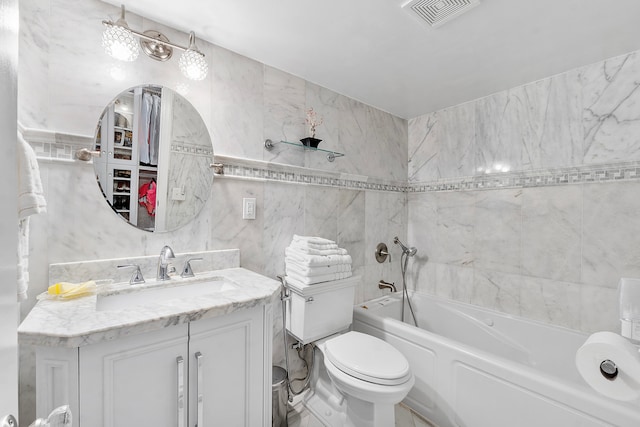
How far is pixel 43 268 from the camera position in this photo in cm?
117

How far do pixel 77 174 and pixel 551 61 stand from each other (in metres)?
2.75

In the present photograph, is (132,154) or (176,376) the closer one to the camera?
(176,376)

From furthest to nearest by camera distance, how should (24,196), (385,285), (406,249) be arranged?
(406,249)
(385,285)
(24,196)

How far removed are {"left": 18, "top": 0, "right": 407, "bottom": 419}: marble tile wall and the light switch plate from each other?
3cm

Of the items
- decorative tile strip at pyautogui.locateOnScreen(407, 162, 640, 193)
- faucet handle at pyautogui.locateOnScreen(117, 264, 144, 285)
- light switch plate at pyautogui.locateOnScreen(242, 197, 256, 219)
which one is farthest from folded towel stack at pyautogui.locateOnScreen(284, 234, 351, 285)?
decorative tile strip at pyautogui.locateOnScreen(407, 162, 640, 193)

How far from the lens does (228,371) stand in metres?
1.09

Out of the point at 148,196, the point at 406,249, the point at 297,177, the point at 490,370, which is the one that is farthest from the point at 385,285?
the point at 148,196

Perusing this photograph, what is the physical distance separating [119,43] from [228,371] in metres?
1.52

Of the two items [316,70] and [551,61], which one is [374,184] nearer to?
[316,70]

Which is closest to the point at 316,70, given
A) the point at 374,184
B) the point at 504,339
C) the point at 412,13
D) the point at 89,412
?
the point at 412,13

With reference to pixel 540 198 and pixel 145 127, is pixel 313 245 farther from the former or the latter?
pixel 540 198

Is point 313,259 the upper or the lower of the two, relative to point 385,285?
upper

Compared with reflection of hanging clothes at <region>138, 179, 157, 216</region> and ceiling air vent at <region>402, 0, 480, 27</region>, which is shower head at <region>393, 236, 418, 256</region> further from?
reflection of hanging clothes at <region>138, 179, 157, 216</region>

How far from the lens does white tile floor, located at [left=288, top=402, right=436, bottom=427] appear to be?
1684mm
